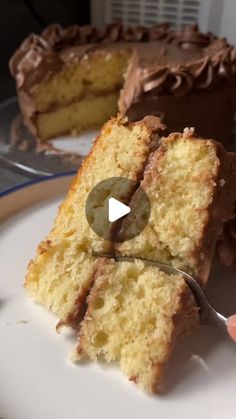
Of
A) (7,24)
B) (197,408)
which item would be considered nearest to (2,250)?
(197,408)

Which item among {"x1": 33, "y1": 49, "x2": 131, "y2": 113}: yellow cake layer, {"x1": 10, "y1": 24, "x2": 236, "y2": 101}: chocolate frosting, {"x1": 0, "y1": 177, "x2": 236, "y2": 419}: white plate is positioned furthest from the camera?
{"x1": 33, "y1": 49, "x2": 131, "y2": 113}: yellow cake layer

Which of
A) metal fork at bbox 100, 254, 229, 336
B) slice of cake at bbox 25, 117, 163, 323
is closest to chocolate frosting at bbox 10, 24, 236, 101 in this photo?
slice of cake at bbox 25, 117, 163, 323

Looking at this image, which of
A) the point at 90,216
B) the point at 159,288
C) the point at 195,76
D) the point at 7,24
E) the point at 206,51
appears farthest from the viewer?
the point at 7,24

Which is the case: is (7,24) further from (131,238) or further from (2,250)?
(131,238)

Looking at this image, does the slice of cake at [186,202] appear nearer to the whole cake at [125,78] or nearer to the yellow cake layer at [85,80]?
the whole cake at [125,78]
